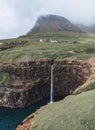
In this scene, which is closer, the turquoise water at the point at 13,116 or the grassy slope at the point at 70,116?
the grassy slope at the point at 70,116

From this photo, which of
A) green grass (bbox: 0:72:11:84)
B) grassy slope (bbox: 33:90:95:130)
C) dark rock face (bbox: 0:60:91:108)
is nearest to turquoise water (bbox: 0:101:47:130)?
dark rock face (bbox: 0:60:91:108)

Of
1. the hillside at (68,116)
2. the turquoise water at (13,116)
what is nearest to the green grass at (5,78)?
the turquoise water at (13,116)

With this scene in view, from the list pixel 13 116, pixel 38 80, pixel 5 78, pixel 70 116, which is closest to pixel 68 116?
pixel 70 116

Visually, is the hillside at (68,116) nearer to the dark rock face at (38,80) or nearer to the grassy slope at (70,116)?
the grassy slope at (70,116)

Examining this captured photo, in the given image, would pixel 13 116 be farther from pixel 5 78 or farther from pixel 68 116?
pixel 68 116

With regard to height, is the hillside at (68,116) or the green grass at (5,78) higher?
the hillside at (68,116)

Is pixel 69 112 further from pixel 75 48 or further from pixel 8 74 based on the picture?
pixel 75 48

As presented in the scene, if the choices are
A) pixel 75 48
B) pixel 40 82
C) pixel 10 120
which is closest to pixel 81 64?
pixel 40 82
